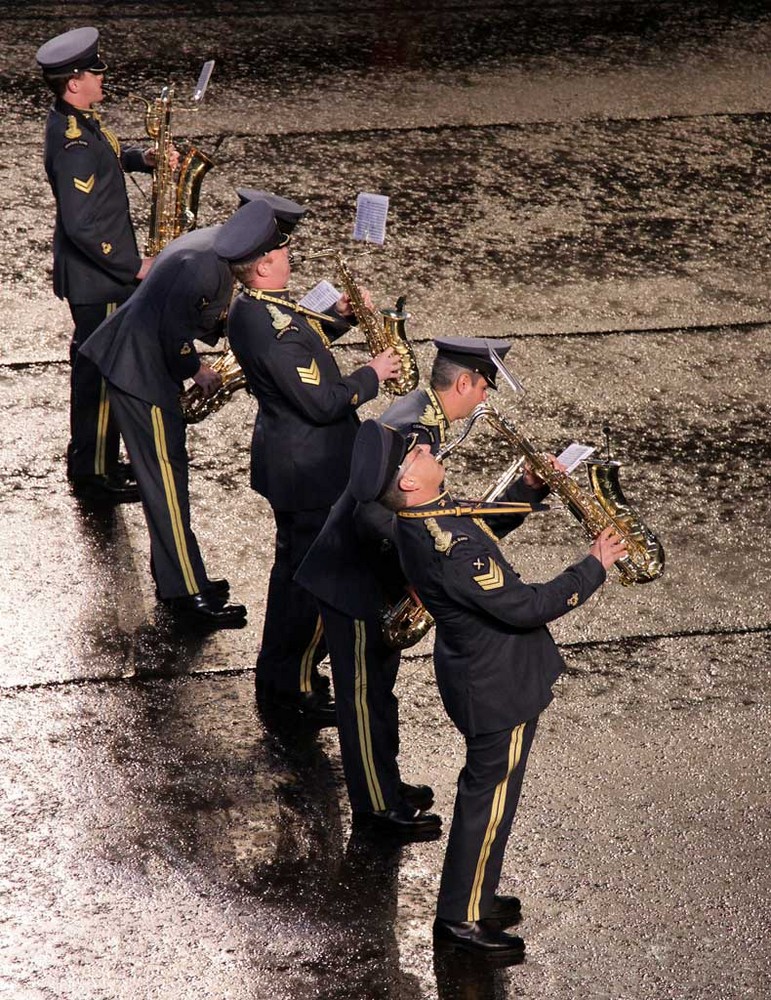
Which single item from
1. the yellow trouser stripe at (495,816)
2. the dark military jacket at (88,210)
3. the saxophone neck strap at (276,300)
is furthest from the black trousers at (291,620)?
the dark military jacket at (88,210)

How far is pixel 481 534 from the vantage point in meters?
4.73

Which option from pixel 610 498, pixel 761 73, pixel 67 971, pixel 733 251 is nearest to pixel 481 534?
pixel 610 498

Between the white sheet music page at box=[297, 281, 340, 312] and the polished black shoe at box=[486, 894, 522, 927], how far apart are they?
6.59ft

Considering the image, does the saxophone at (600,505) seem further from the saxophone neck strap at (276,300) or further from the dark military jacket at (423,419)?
the saxophone neck strap at (276,300)

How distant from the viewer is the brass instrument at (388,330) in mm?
6098

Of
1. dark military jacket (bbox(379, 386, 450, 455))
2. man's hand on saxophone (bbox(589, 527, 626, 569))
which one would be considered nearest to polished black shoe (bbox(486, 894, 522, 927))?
man's hand on saxophone (bbox(589, 527, 626, 569))

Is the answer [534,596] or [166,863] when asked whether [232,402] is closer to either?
[166,863]

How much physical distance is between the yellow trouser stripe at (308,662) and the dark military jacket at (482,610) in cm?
115

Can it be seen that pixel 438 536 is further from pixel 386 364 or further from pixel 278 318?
pixel 386 364

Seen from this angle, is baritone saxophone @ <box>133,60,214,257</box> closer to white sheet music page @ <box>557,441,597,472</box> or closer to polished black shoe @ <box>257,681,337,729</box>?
polished black shoe @ <box>257,681,337,729</box>

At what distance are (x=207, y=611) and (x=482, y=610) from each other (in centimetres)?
206

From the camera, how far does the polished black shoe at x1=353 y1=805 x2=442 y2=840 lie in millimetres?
5406

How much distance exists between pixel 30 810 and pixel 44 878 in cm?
35

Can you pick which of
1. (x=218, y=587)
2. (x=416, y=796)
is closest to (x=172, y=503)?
(x=218, y=587)
